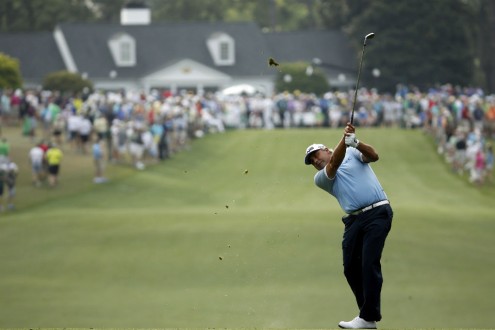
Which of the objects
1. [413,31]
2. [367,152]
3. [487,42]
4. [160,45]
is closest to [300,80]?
[413,31]

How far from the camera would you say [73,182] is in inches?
1949

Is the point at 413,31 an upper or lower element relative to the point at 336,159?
lower

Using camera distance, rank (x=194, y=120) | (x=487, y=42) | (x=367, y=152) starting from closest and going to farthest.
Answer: (x=367, y=152) < (x=194, y=120) < (x=487, y=42)

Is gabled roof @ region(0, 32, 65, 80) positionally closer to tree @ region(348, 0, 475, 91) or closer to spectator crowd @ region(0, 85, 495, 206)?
spectator crowd @ region(0, 85, 495, 206)

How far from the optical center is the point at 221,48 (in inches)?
3728

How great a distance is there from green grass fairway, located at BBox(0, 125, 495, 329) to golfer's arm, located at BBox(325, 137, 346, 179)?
11.2 ft

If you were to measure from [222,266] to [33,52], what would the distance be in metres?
68.1

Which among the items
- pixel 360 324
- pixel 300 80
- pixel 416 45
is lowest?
pixel 300 80

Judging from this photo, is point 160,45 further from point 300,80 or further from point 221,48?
point 300,80

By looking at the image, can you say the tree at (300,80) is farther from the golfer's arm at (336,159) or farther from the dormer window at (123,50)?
the golfer's arm at (336,159)

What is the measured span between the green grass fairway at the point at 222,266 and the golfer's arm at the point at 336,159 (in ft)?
11.2

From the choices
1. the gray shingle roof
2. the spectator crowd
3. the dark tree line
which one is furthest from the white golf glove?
the gray shingle roof

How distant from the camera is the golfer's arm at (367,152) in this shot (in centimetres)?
1238

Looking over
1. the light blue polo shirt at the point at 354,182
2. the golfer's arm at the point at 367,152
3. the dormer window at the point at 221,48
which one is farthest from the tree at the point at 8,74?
the golfer's arm at the point at 367,152
